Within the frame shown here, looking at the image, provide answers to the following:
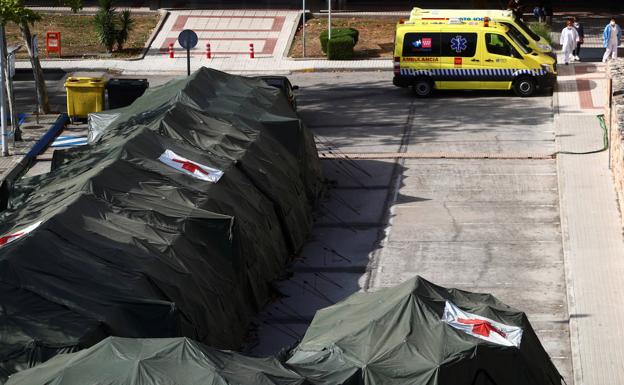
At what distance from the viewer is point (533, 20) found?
4047cm

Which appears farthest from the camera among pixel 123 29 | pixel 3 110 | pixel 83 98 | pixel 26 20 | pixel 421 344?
pixel 123 29

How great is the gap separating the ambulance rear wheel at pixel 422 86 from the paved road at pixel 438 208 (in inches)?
10.5

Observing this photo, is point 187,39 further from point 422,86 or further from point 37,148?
point 422,86

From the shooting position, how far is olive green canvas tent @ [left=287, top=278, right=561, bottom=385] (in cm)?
1388

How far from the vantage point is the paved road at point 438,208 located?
19281 mm

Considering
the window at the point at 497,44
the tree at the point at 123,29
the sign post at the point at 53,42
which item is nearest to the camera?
the window at the point at 497,44

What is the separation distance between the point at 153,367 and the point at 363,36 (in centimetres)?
2733

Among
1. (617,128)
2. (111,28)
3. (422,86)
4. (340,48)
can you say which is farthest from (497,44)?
(111,28)

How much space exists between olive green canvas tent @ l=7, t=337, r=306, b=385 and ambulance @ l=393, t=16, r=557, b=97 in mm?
18381

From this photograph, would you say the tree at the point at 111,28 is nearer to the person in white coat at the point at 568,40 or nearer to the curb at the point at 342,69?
the curb at the point at 342,69

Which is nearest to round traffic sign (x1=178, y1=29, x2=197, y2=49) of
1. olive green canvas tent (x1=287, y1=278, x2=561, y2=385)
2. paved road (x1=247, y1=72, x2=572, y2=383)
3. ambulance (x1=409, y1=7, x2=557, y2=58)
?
paved road (x1=247, y1=72, x2=572, y2=383)

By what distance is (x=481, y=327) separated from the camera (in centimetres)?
1475

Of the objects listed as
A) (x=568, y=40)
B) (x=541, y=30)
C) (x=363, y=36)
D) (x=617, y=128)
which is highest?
(x=617, y=128)

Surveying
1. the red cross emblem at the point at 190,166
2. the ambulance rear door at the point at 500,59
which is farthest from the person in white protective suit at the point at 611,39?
the red cross emblem at the point at 190,166
